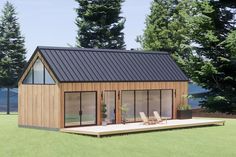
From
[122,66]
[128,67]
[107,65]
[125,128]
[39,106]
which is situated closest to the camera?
[125,128]

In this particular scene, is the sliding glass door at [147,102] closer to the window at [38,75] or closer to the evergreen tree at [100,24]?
the window at [38,75]

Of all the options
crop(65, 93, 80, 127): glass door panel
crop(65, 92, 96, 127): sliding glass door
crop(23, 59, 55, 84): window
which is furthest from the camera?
crop(23, 59, 55, 84): window

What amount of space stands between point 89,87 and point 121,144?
7.77m

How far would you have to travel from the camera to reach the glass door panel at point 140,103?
3438cm

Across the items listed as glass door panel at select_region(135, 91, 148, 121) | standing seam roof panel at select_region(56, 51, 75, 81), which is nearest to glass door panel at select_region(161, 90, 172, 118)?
glass door panel at select_region(135, 91, 148, 121)

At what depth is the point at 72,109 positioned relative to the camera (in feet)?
100

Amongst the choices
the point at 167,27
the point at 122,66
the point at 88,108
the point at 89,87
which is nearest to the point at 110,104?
the point at 88,108

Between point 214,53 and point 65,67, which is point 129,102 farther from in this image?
point 214,53

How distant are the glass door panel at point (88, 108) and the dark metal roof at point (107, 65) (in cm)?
99

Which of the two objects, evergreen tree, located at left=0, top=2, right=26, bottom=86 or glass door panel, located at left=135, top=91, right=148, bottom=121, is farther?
evergreen tree, located at left=0, top=2, right=26, bottom=86

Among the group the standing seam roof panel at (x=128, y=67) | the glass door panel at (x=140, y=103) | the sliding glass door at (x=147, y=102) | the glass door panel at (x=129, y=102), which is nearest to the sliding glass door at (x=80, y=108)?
the glass door panel at (x=129, y=102)

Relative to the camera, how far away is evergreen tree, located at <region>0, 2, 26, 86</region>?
189 feet

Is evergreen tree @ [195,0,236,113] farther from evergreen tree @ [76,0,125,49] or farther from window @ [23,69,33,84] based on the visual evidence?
evergreen tree @ [76,0,125,49]

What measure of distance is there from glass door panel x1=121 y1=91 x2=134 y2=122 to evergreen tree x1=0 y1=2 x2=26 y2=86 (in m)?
26.7
